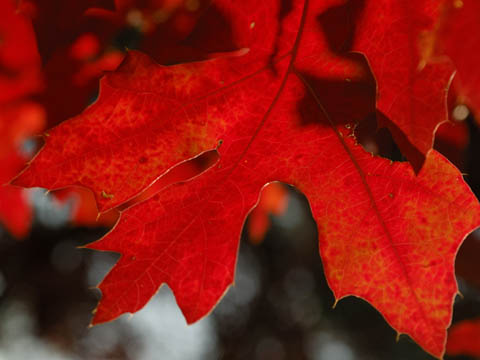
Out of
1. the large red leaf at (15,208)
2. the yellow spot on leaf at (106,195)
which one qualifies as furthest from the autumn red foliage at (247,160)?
the large red leaf at (15,208)

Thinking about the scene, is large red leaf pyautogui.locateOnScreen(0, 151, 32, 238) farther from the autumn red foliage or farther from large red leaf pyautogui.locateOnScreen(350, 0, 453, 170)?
large red leaf pyautogui.locateOnScreen(350, 0, 453, 170)

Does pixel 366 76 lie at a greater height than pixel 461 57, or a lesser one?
lesser

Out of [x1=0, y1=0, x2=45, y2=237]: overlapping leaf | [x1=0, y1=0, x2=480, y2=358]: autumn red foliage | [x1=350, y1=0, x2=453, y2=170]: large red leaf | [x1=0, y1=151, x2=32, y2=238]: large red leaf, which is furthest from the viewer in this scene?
[x1=0, y1=151, x2=32, y2=238]: large red leaf

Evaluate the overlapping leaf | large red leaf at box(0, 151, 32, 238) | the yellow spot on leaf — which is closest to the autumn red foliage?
the yellow spot on leaf

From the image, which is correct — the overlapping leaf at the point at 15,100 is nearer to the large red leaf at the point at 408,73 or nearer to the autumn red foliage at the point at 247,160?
the autumn red foliage at the point at 247,160

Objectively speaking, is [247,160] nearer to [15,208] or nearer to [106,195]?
[106,195]

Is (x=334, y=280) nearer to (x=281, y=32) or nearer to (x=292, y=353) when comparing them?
(x=281, y=32)

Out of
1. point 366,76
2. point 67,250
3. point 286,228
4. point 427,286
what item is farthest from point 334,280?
point 67,250

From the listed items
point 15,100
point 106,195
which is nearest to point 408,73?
point 106,195
